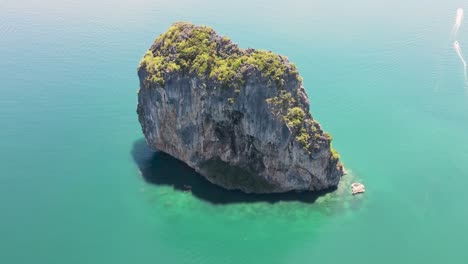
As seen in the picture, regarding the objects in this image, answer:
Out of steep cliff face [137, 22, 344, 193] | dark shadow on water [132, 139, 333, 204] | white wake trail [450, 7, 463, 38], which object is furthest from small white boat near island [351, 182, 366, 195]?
white wake trail [450, 7, 463, 38]

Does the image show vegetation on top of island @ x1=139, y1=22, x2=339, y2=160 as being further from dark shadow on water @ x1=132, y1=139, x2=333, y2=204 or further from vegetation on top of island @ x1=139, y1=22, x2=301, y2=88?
dark shadow on water @ x1=132, y1=139, x2=333, y2=204

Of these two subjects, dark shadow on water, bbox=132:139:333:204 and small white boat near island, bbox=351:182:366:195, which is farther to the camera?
small white boat near island, bbox=351:182:366:195

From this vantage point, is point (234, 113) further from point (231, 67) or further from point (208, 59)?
point (208, 59)

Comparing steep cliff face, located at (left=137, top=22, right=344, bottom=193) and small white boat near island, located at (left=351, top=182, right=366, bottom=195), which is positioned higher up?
steep cliff face, located at (left=137, top=22, right=344, bottom=193)

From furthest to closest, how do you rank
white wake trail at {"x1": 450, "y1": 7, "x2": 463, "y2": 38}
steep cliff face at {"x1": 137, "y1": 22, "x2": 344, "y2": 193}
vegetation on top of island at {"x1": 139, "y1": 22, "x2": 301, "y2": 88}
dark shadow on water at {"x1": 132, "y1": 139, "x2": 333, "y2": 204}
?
white wake trail at {"x1": 450, "y1": 7, "x2": 463, "y2": 38} < dark shadow on water at {"x1": 132, "y1": 139, "x2": 333, "y2": 204} < steep cliff face at {"x1": 137, "y1": 22, "x2": 344, "y2": 193} < vegetation on top of island at {"x1": 139, "y1": 22, "x2": 301, "y2": 88}

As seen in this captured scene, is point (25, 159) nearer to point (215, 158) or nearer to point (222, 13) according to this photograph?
point (215, 158)

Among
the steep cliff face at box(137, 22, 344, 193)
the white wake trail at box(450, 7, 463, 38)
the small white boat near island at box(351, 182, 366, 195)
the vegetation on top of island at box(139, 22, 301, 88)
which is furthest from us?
the white wake trail at box(450, 7, 463, 38)

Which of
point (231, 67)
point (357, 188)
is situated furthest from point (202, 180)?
point (357, 188)
